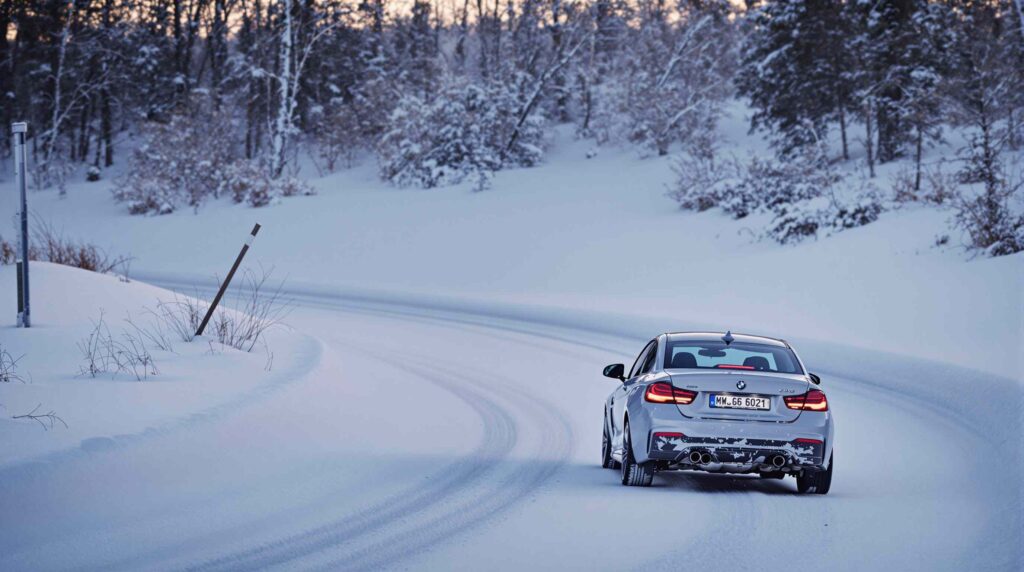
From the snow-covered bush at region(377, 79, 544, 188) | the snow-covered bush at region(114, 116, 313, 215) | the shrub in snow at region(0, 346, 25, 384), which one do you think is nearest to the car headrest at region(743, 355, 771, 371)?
the shrub in snow at region(0, 346, 25, 384)

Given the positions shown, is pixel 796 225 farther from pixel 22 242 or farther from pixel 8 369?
pixel 8 369

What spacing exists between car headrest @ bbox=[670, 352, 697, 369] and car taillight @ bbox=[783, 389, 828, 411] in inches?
36.4

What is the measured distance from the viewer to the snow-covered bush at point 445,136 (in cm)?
4325

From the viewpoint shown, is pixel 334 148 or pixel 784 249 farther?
pixel 334 148

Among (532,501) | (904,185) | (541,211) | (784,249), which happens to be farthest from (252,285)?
(532,501)

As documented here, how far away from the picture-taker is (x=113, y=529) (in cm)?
678

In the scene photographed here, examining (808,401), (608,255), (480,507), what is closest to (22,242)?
(480,507)

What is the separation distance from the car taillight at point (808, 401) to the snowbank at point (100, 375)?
16.8 ft

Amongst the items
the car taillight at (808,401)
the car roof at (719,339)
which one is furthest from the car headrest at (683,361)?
the car taillight at (808,401)

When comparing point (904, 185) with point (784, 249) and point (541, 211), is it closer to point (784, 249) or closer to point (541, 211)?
point (784, 249)

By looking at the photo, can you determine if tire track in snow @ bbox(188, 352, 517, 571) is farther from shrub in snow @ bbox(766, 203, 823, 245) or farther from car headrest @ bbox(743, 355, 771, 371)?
shrub in snow @ bbox(766, 203, 823, 245)

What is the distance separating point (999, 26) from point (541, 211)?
25.0 meters

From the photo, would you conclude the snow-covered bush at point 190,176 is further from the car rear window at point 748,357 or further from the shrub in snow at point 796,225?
the car rear window at point 748,357

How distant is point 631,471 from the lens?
8391mm
